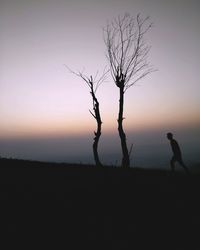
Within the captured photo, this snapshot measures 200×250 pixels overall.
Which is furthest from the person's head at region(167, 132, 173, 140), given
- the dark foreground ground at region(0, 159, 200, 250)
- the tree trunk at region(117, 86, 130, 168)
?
the tree trunk at region(117, 86, 130, 168)

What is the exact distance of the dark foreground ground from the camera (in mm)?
7488

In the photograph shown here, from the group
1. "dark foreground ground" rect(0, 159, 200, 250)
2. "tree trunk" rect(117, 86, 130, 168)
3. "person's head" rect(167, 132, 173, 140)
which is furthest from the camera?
"tree trunk" rect(117, 86, 130, 168)

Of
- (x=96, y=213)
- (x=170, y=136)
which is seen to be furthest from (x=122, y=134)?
(x=96, y=213)

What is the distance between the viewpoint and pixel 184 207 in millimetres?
10445

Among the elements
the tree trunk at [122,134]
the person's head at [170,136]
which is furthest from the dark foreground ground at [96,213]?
the tree trunk at [122,134]

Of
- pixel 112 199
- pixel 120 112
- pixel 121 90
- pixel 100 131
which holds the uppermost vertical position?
pixel 121 90

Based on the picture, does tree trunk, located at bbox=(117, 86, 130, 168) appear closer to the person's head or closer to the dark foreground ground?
the person's head

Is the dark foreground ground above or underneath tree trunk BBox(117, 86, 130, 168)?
underneath

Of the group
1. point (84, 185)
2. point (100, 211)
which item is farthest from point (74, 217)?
point (84, 185)

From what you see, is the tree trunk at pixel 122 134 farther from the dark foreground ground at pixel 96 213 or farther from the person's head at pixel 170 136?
the dark foreground ground at pixel 96 213

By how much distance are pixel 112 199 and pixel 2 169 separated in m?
6.72

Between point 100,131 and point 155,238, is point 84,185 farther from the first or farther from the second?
point 100,131

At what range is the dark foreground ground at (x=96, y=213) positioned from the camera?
7.49 metres

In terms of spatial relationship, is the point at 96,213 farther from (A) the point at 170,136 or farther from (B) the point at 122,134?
(B) the point at 122,134
